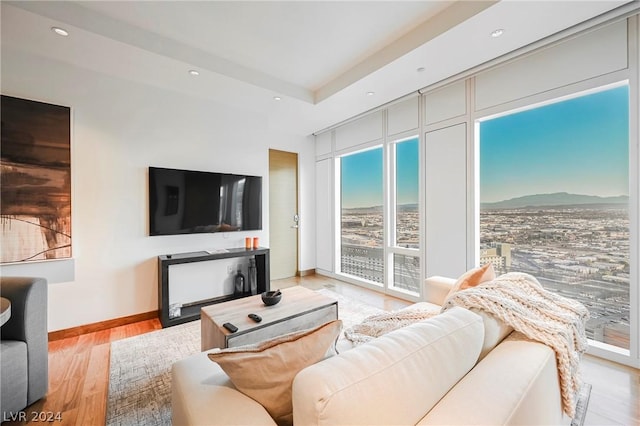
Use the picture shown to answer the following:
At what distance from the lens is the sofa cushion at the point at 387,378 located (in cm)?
59

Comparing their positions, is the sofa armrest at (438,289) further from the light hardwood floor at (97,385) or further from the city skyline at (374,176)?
the city skyline at (374,176)

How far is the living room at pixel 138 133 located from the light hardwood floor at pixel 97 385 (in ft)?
0.71

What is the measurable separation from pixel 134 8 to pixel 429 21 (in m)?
2.27

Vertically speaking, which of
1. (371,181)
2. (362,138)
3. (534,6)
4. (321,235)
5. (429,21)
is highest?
(429,21)

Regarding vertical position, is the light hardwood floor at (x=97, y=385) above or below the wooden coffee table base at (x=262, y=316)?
below

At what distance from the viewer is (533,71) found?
2.44 metres

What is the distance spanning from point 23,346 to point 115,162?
6.01ft

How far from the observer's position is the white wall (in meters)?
2.56

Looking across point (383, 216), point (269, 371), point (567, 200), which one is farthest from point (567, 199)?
point (269, 371)

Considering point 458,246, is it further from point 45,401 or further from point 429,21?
point 45,401

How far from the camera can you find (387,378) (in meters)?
0.67

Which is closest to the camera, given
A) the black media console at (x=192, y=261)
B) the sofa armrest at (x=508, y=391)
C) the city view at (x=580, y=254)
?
the sofa armrest at (x=508, y=391)

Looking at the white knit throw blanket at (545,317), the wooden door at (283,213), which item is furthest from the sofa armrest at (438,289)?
the wooden door at (283,213)

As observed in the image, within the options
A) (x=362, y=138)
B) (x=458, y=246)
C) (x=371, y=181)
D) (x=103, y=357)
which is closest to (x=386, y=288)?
(x=458, y=246)
